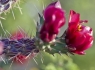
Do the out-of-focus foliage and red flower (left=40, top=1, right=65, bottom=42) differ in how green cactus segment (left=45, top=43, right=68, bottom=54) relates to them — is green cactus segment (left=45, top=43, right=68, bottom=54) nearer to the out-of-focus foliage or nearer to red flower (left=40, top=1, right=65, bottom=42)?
red flower (left=40, top=1, right=65, bottom=42)

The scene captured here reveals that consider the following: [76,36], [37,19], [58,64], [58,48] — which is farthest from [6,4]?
[58,64]

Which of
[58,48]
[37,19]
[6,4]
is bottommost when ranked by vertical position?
[37,19]

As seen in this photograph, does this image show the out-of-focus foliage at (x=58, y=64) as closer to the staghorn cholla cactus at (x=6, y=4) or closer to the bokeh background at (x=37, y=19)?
the bokeh background at (x=37, y=19)

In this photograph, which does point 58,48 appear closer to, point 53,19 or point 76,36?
point 76,36

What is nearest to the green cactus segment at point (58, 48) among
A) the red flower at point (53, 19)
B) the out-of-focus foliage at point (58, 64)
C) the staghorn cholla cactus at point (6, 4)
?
the red flower at point (53, 19)

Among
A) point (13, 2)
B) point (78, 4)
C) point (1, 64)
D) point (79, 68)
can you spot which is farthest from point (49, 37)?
Result: point (78, 4)

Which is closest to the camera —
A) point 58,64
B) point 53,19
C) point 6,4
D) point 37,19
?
point 53,19
